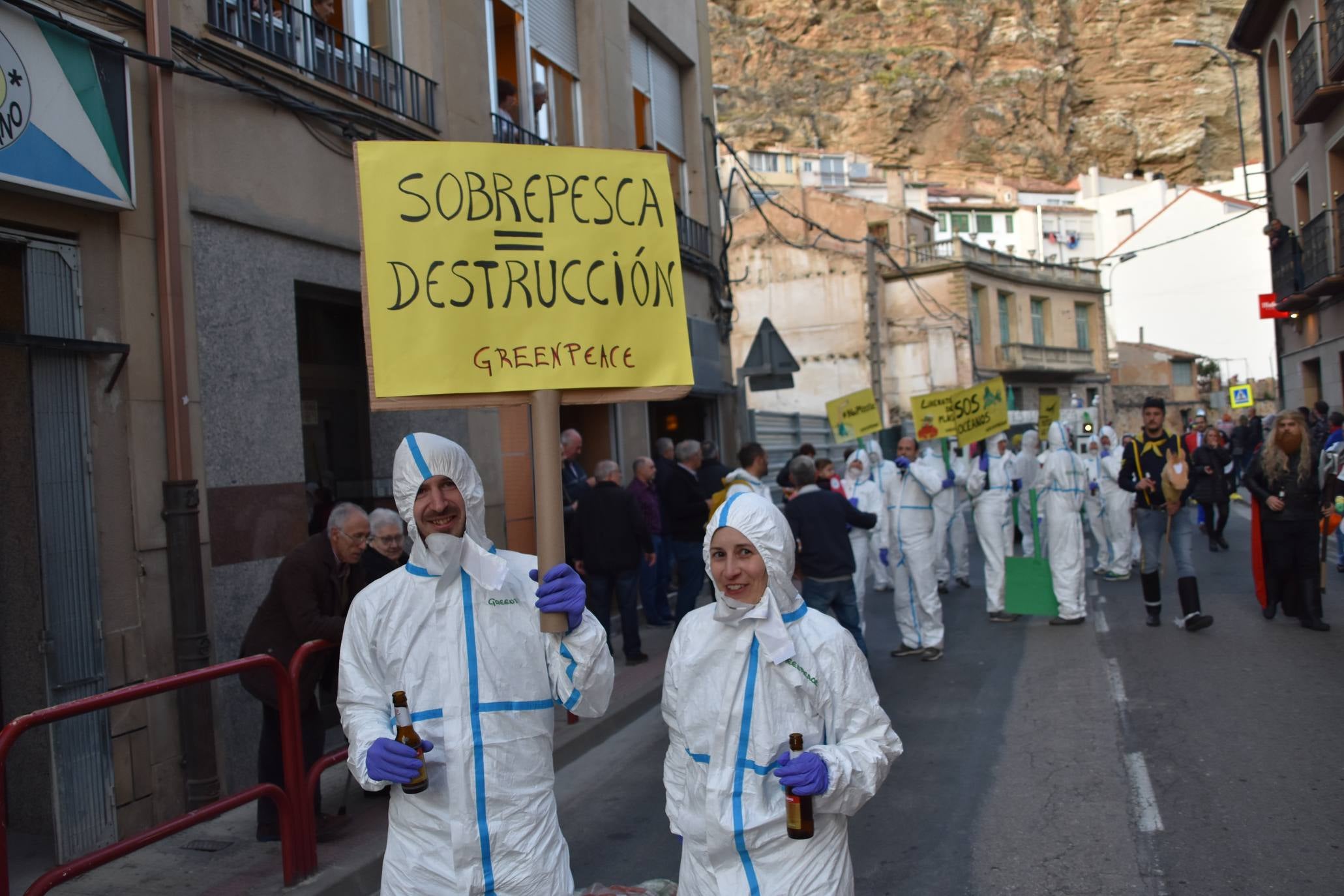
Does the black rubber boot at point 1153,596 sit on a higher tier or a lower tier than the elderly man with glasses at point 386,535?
lower

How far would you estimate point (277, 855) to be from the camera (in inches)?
198

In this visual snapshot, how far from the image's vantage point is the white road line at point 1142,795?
5.00 metres

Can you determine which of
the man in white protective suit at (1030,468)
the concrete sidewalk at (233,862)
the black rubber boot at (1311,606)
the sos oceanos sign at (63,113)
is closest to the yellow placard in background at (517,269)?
the concrete sidewalk at (233,862)

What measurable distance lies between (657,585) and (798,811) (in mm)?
8834

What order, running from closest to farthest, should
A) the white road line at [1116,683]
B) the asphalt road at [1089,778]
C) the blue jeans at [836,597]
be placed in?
the asphalt road at [1089,778] → the white road line at [1116,683] → the blue jeans at [836,597]

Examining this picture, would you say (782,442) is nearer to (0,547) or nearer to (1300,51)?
(1300,51)

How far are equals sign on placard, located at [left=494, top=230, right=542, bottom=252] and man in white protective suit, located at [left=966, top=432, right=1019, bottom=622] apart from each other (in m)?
8.79

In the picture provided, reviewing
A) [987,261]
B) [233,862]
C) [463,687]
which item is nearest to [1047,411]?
[233,862]

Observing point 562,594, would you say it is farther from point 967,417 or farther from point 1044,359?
point 1044,359

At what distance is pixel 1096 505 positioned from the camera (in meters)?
13.9

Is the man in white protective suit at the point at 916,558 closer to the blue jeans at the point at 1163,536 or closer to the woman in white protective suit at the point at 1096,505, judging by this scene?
the blue jeans at the point at 1163,536

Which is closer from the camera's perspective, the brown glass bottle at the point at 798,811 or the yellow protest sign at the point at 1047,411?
the brown glass bottle at the point at 798,811

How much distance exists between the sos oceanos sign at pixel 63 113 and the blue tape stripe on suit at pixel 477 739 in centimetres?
373

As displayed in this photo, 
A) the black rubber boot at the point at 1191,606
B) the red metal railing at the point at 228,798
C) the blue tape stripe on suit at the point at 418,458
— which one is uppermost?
the blue tape stripe on suit at the point at 418,458
